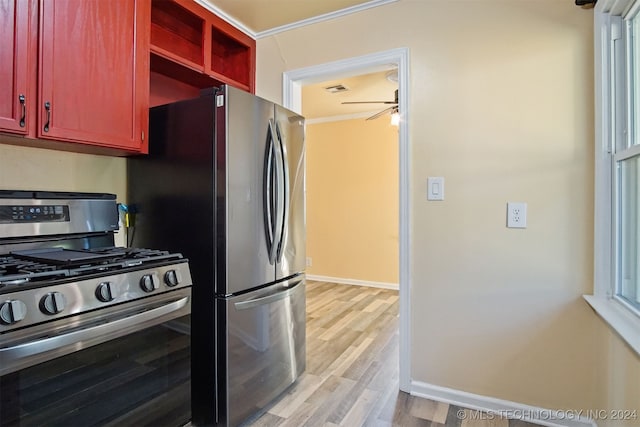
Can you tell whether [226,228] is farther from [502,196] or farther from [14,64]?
[502,196]

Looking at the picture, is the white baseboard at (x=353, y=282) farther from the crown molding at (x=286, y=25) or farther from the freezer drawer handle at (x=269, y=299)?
the crown molding at (x=286, y=25)

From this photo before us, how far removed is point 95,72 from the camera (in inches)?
62.7

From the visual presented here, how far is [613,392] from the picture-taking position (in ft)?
4.97

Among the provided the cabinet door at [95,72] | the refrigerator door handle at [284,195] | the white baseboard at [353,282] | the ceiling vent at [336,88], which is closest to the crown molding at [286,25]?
the cabinet door at [95,72]

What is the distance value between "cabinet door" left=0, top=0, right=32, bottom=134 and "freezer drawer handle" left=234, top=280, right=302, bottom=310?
1.16m

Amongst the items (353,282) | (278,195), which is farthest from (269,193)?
(353,282)

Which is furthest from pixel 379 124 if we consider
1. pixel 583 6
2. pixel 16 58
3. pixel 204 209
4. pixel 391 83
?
pixel 16 58

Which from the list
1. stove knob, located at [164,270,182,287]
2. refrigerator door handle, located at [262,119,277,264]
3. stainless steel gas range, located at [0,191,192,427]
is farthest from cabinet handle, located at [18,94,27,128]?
refrigerator door handle, located at [262,119,277,264]

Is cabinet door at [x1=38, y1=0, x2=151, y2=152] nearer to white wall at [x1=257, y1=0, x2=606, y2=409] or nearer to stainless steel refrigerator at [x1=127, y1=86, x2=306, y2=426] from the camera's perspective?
stainless steel refrigerator at [x1=127, y1=86, x2=306, y2=426]

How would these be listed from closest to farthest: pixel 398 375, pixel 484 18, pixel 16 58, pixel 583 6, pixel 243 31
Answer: pixel 16 58 → pixel 583 6 → pixel 484 18 → pixel 398 375 → pixel 243 31

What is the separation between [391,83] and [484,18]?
5.99 ft

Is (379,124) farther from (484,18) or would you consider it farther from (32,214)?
(32,214)

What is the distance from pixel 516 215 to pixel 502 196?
0.40ft

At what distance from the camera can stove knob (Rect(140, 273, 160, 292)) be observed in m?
1.38
